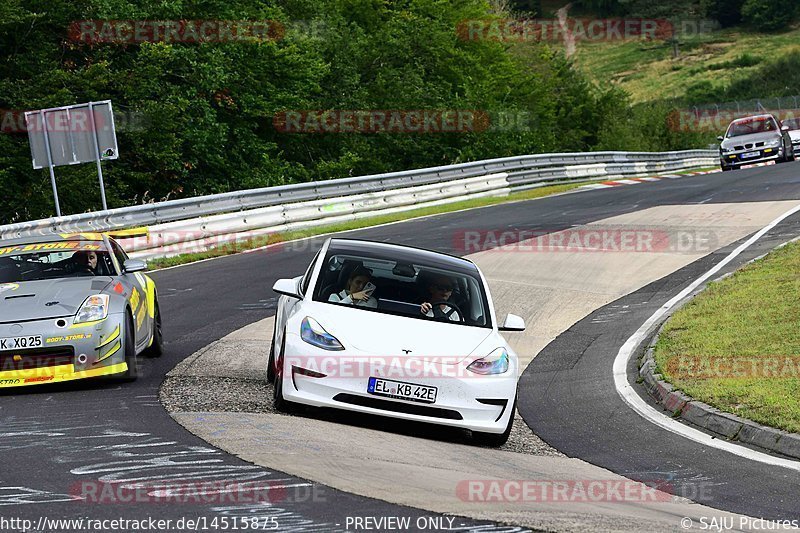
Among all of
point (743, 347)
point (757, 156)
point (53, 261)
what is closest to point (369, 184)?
point (757, 156)

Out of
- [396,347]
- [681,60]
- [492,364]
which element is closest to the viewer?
[396,347]

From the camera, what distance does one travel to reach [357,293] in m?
9.39

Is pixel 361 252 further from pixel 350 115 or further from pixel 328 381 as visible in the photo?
pixel 350 115

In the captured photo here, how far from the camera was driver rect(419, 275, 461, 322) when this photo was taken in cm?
938

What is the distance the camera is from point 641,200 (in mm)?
27969

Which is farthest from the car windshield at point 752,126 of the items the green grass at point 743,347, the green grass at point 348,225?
the green grass at point 743,347

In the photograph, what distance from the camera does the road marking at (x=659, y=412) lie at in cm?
838

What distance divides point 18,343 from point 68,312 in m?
0.51

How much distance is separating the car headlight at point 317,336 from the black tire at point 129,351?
6.62 feet

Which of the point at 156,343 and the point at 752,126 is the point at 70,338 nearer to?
the point at 156,343

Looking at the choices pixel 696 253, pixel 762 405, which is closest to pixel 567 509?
pixel 762 405

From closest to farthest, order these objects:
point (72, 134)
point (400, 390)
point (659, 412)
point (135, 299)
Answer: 1. point (400, 390)
2. point (659, 412)
3. point (135, 299)
4. point (72, 134)

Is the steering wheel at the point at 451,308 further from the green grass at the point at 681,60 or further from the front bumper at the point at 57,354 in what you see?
the green grass at the point at 681,60

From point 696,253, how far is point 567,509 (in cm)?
1428
